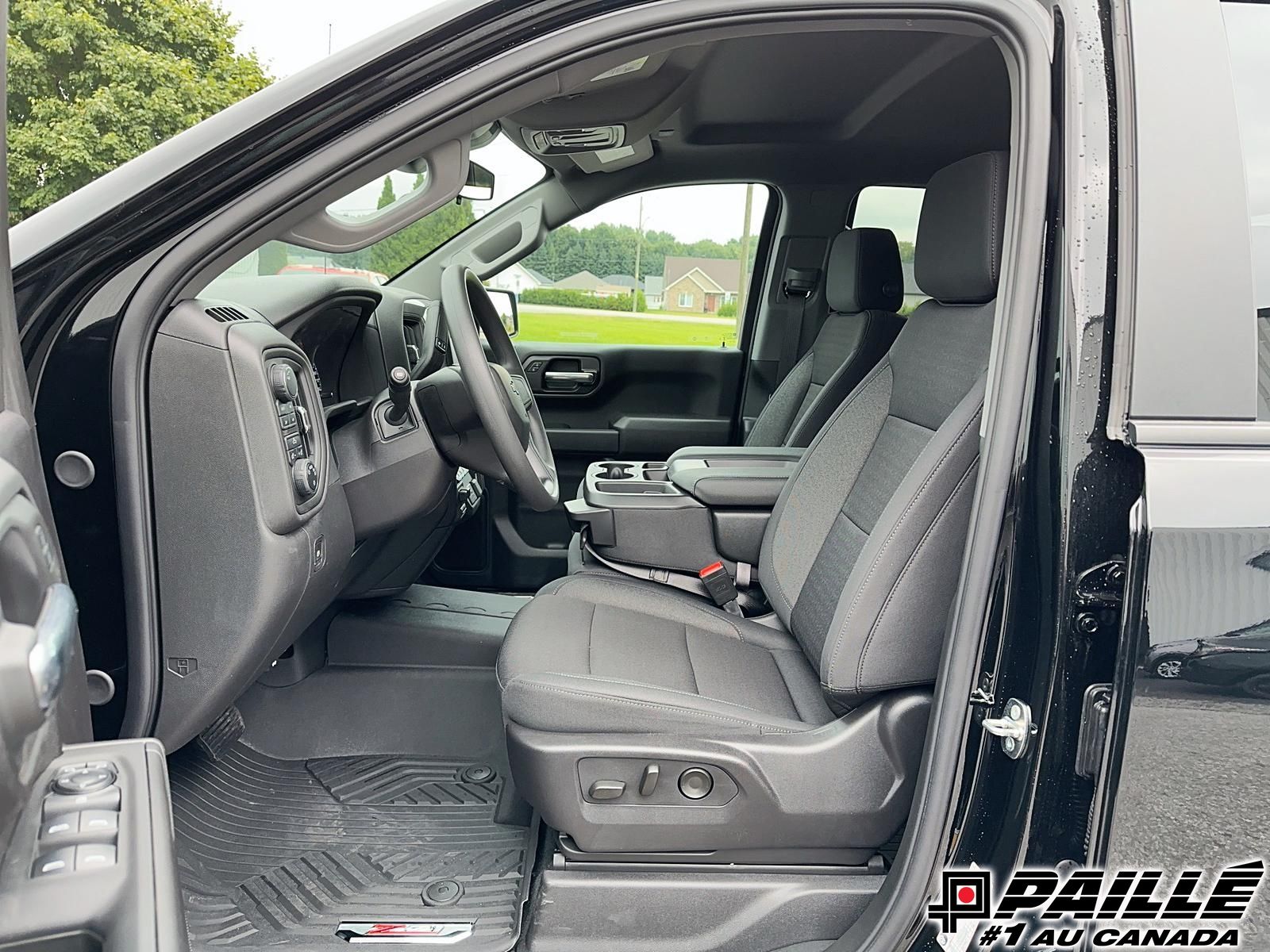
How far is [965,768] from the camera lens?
1120 mm

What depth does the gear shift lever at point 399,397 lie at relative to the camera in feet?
5.85

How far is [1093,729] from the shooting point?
0.99 m

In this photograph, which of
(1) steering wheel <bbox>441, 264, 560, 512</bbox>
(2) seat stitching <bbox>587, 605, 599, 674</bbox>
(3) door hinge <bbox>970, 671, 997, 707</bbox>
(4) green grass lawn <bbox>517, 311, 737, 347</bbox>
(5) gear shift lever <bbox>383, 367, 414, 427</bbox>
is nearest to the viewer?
(3) door hinge <bbox>970, 671, 997, 707</bbox>

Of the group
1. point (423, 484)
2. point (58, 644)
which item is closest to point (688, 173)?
point (423, 484)

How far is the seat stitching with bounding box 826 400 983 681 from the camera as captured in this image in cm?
136

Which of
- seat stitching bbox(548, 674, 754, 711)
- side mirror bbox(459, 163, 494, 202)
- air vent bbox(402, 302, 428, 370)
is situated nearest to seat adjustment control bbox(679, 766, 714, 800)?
seat stitching bbox(548, 674, 754, 711)

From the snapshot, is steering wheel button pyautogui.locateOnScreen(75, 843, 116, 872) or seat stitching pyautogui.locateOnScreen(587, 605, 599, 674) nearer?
steering wheel button pyautogui.locateOnScreen(75, 843, 116, 872)

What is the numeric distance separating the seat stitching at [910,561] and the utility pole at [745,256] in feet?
7.25

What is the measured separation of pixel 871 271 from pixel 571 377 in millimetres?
1164

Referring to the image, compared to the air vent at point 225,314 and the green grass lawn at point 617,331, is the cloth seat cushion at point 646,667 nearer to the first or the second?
the air vent at point 225,314

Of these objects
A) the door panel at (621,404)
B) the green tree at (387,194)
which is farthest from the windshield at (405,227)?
the door panel at (621,404)

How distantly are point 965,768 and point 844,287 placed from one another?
1.82 metres

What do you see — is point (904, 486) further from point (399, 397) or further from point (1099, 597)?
point (399, 397)

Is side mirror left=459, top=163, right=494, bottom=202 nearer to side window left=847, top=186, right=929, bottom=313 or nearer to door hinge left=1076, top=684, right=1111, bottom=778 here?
side window left=847, top=186, right=929, bottom=313
